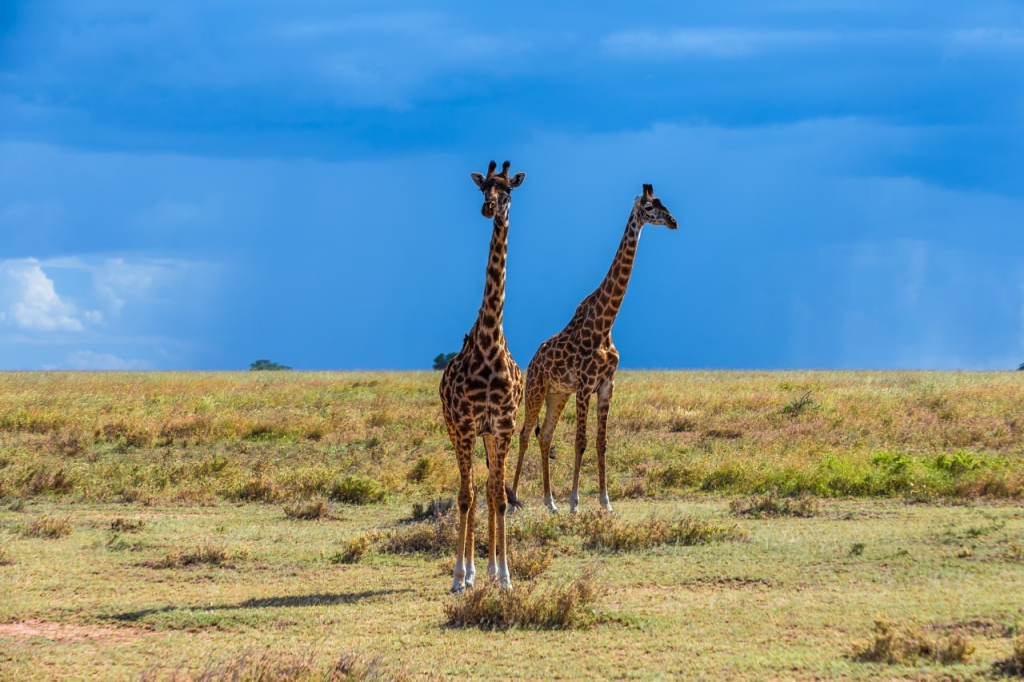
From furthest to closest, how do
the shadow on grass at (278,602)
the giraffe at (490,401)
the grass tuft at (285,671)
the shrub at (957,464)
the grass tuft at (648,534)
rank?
the shrub at (957,464)
the grass tuft at (648,534)
the giraffe at (490,401)
the shadow on grass at (278,602)
the grass tuft at (285,671)

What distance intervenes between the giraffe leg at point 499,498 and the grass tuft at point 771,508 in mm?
5294

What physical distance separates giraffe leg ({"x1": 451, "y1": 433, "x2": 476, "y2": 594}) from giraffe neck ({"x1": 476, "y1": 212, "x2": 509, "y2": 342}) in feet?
3.40

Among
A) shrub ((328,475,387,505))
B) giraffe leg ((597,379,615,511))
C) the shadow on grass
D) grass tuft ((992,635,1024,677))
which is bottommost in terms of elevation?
grass tuft ((992,635,1024,677))

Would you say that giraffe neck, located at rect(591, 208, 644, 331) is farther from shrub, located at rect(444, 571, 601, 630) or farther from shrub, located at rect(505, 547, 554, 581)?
shrub, located at rect(444, 571, 601, 630)

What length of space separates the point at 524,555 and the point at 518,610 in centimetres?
192

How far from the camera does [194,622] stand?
8.59m

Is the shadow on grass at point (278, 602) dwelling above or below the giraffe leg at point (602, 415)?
below

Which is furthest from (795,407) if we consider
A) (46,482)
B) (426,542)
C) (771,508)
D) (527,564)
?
(46,482)

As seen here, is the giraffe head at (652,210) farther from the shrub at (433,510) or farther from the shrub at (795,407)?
the shrub at (795,407)

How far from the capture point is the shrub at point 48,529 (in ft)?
41.3

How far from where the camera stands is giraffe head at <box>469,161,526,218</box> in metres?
9.34

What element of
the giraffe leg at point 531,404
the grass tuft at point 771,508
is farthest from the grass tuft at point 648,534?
the giraffe leg at point 531,404

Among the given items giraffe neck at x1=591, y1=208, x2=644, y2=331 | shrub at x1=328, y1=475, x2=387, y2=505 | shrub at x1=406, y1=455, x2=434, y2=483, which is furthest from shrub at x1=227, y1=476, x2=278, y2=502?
giraffe neck at x1=591, y1=208, x2=644, y2=331

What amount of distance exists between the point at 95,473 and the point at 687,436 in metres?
11.3
